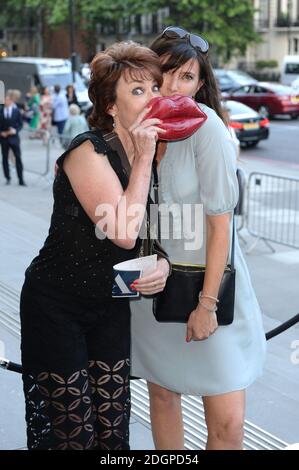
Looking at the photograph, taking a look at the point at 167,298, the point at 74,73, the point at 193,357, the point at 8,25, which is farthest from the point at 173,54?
the point at 8,25

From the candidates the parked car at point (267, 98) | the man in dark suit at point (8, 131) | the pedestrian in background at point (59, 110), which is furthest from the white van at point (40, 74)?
the man in dark suit at point (8, 131)

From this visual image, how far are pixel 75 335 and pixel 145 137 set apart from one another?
67 cm

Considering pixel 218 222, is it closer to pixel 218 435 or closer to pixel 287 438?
pixel 218 435

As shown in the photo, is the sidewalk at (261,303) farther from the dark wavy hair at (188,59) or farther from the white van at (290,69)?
the white van at (290,69)

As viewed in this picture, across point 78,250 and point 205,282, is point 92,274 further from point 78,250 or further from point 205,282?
point 205,282

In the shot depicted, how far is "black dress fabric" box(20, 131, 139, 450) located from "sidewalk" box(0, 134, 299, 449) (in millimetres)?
1246

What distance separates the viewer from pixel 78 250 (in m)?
2.45

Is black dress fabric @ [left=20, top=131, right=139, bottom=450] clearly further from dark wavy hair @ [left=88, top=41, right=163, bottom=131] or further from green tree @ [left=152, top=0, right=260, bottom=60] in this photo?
green tree @ [left=152, top=0, right=260, bottom=60]

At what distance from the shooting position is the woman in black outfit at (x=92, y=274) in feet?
7.82

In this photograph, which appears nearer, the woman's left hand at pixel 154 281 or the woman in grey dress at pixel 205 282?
the woman's left hand at pixel 154 281

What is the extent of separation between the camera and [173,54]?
2.74 meters

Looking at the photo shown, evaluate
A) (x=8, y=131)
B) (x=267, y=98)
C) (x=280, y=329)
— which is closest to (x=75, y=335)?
(x=280, y=329)

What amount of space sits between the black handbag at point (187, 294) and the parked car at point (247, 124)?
16.7 metres

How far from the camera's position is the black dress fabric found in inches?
96.5
